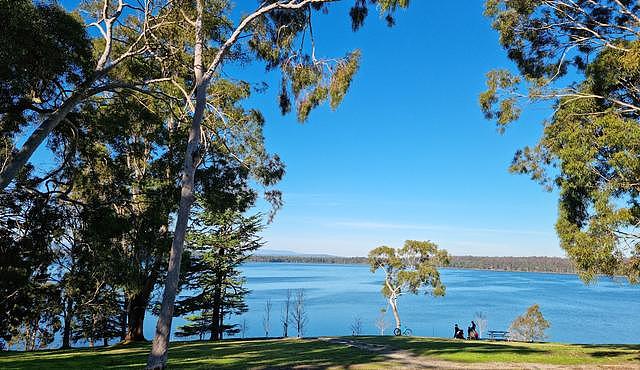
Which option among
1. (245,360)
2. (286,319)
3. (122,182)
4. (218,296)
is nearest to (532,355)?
(245,360)

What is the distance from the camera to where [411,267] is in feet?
121

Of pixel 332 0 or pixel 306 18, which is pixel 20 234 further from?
pixel 332 0

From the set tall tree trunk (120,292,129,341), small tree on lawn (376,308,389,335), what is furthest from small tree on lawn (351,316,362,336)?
tall tree trunk (120,292,129,341)

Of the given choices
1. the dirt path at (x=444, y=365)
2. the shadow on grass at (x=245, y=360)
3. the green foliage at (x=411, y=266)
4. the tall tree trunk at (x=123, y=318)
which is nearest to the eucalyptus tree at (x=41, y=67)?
the shadow on grass at (x=245, y=360)

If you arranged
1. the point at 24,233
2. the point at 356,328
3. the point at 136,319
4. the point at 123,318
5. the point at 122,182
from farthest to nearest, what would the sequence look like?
the point at 356,328 → the point at 123,318 → the point at 136,319 → the point at 122,182 → the point at 24,233

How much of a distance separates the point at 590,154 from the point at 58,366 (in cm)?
1323

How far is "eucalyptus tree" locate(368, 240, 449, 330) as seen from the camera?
115ft

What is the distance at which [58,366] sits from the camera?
1051cm

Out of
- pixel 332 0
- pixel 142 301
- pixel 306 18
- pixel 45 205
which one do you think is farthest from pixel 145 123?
pixel 142 301

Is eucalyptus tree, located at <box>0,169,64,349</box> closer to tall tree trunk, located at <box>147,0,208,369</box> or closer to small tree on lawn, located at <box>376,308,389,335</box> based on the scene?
tall tree trunk, located at <box>147,0,208,369</box>

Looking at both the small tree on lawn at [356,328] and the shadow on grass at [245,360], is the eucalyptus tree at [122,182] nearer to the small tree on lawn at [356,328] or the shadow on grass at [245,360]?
the shadow on grass at [245,360]

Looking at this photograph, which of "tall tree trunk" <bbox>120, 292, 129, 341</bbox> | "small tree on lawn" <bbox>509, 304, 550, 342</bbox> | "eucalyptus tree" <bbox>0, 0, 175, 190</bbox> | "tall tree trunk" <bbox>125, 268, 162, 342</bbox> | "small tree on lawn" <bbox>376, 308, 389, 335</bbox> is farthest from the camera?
"small tree on lawn" <bbox>509, 304, 550, 342</bbox>

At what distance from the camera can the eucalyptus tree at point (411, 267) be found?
35031mm

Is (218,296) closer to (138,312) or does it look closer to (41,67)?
(138,312)
